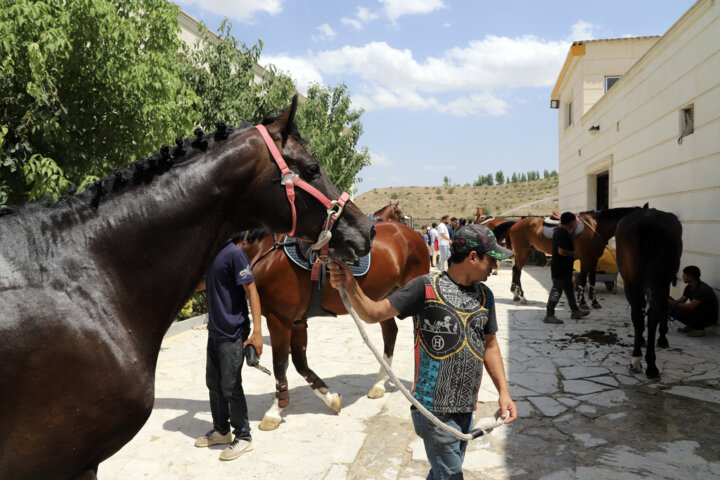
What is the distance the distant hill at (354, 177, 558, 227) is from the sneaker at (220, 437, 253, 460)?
59.3 meters

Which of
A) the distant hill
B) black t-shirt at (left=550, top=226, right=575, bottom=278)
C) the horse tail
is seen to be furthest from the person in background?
the distant hill

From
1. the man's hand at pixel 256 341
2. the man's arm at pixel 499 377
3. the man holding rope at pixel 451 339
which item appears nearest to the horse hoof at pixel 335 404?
the man's hand at pixel 256 341

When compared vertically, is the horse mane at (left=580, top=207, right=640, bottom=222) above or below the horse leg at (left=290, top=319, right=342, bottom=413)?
above

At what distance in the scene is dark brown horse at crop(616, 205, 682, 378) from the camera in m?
5.44

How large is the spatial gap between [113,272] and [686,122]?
998 centimetres

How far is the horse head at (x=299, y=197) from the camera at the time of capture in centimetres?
177

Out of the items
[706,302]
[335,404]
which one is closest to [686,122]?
[706,302]

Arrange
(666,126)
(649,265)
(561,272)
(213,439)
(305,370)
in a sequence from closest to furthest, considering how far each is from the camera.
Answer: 1. (213,439)
2. (305,370)
3. (649,265)
4. (561,272)
5. (666,126)

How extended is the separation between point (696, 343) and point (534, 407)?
12.1 feet

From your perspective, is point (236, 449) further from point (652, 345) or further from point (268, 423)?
point (652, 345)

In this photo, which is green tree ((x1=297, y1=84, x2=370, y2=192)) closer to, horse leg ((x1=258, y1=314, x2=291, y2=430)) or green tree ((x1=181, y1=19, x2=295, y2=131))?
green tree ((x1=181, y1=19, x2=295, y2=131))

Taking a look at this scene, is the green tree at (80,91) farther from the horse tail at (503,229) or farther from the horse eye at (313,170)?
the horse tail at (503,229)

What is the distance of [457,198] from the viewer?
73750 millimetres

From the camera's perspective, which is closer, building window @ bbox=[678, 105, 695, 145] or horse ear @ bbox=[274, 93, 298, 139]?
horse ear @ bbox=[274, 93, 298, 139]
